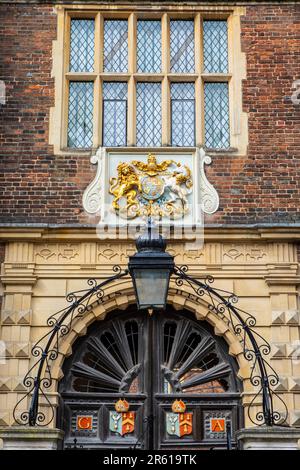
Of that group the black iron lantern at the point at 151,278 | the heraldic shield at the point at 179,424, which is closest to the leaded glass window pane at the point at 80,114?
the heraldic shield at the point at 179,424

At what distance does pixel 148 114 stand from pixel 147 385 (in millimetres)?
3810

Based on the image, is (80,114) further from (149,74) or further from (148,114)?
(149,74)

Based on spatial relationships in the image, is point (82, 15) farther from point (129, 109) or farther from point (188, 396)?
point (188, 396)

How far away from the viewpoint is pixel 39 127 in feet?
39.8

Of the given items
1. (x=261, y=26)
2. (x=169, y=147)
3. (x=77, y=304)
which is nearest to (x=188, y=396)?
(x=77, y=304)

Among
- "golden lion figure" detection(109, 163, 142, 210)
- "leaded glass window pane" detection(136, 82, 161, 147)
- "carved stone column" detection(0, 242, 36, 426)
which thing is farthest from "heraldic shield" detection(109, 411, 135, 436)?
"leaded glass window pane" detection(136, 82, 161, 147)

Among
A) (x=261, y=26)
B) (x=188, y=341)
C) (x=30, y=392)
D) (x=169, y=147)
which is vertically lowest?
(x=30, y=392)

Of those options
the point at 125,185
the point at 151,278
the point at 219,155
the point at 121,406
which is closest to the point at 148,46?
the point at 219,155

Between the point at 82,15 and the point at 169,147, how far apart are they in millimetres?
2495

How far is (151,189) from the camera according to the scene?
11.8 meters

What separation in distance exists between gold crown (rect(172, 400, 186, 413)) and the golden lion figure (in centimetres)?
262

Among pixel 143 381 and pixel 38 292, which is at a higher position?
pixel 38 292

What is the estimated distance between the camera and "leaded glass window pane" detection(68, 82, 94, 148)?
12.3 metres

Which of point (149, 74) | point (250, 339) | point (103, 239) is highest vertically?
point (149, 74)
